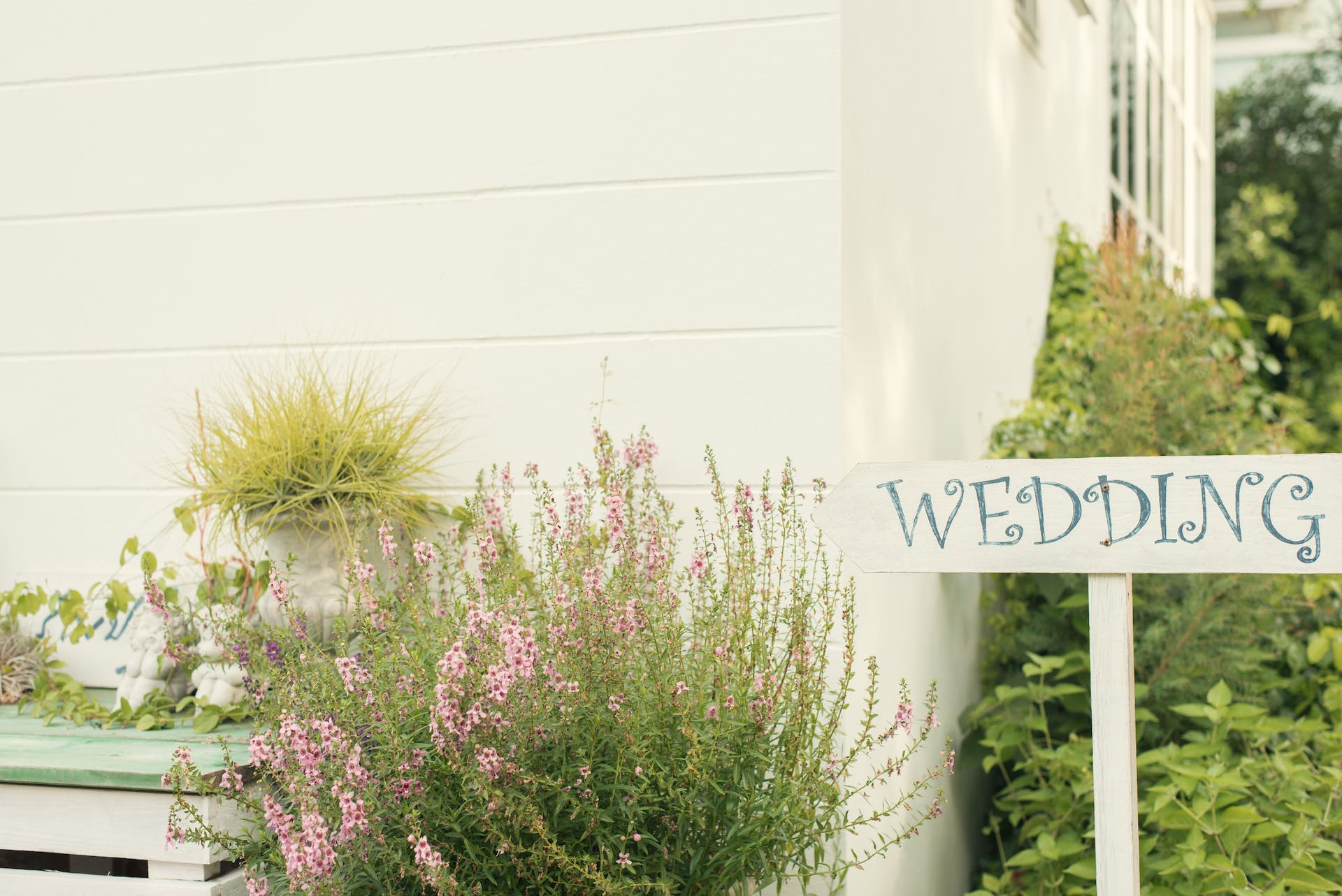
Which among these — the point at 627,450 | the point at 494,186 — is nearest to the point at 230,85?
the point at 494,186

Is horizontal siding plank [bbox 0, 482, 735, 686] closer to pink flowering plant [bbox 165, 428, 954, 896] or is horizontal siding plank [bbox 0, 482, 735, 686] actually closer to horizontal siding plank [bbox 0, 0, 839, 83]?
pink flowering plant [bbox 165, 428, 954, 896]

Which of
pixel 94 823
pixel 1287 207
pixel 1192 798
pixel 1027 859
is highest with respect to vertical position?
pixel 1287 207

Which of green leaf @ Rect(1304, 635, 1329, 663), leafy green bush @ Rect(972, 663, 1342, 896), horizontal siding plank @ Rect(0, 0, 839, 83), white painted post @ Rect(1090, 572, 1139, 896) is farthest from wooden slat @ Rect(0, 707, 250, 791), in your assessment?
green leaf @ Rect(1304, 635, 1329, 663)

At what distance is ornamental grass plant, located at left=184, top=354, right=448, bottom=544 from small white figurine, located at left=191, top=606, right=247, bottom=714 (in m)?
0.21

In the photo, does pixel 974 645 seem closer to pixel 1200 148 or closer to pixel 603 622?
pixel 603 622

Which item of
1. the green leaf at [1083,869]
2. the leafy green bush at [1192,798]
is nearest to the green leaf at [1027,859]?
the leafy green bush at [1192,798]

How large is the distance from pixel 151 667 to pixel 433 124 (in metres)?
1.33

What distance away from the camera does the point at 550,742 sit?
1883 mm

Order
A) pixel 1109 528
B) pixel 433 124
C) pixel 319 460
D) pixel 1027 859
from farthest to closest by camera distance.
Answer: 1. pixel 1027 859
2. pixel 433 124
3. pixel 319 460
4. pixel 1109 528

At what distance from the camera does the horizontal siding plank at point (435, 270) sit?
246cm

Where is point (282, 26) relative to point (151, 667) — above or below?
above

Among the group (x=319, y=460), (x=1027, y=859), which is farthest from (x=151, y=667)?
(x=1027, y=859)

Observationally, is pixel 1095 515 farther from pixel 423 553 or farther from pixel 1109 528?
pixel 423 553

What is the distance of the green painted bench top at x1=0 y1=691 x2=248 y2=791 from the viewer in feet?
6.77
